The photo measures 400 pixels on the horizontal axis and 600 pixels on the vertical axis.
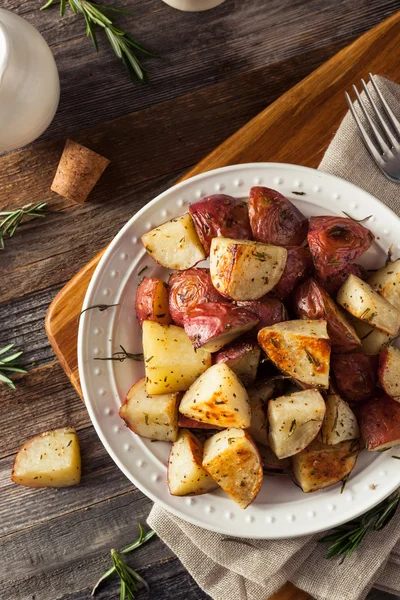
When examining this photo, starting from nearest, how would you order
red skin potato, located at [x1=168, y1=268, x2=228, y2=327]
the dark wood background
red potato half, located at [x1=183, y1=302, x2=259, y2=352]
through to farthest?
red potato half, located at [x1=183, y1=302, x2=259, y2=352] < red skin potato, located at [x1=168, y1=268, x2=228, y2=327] < the dark wood background

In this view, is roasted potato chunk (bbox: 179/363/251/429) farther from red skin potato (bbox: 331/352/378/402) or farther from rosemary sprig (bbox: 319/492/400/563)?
rosemary sprig (bbox: 319/492/400/563)

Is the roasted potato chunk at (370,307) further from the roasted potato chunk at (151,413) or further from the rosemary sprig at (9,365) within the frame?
the rosemary sprig at (9,365)

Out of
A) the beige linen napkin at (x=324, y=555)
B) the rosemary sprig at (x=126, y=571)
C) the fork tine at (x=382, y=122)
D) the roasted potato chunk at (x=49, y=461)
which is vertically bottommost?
the rosemary sprig at (x=126, y=571)

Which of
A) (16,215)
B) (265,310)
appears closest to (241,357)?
(265,310)

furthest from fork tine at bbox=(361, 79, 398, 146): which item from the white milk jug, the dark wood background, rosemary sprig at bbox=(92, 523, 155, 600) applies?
rosemary sprig at bbox=(92, 523, 155, 600)

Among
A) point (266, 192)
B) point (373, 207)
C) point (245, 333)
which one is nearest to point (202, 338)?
point (245, 333)

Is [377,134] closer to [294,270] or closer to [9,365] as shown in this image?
[294,270]

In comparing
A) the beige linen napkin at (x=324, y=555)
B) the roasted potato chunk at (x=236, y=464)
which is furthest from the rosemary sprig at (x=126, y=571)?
the roasted potato chunk at (x=236, y=464)
